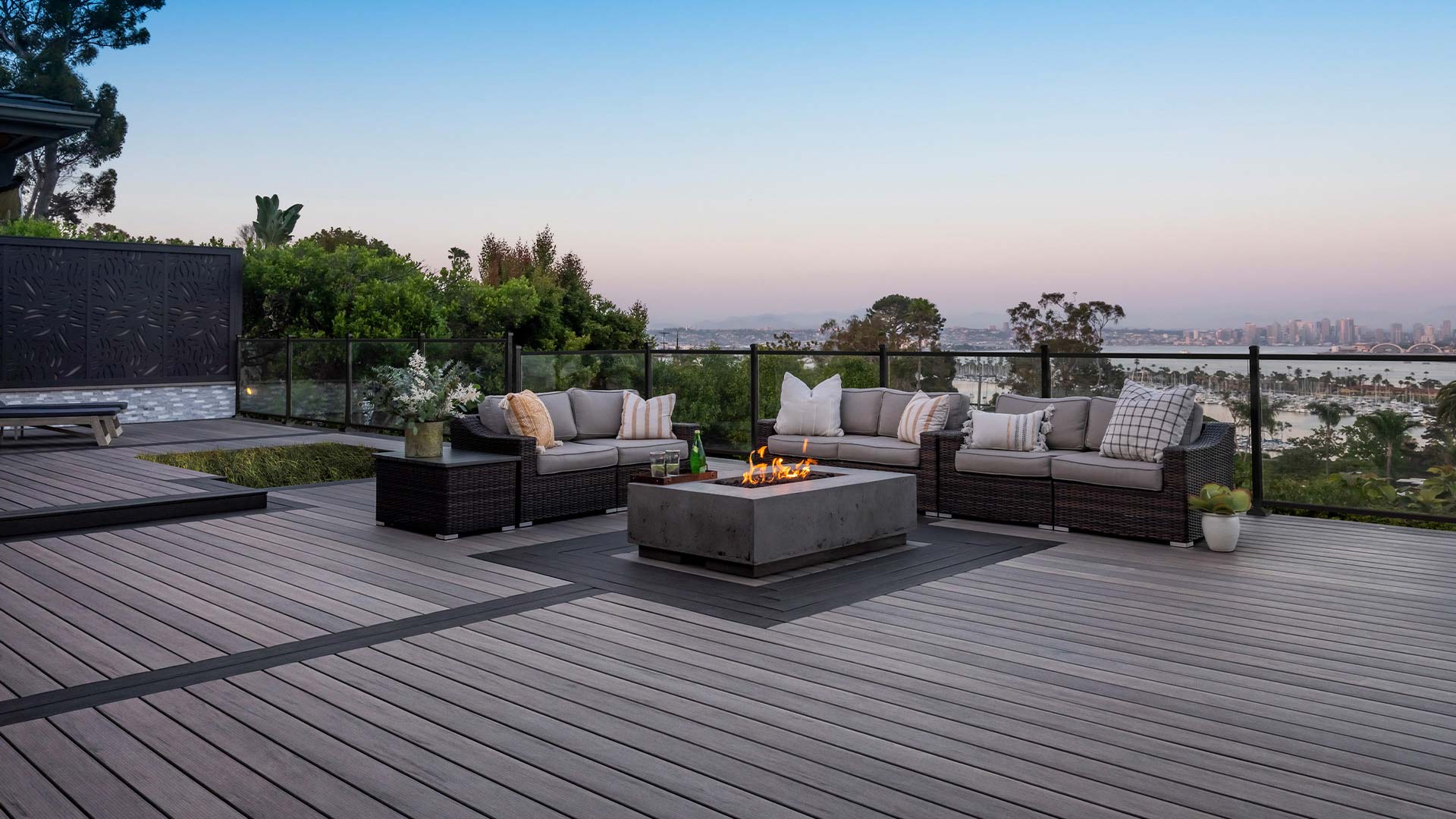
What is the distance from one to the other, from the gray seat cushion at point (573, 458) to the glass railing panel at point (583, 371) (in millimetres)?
3642

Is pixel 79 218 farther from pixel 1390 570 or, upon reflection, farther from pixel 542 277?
pixel 1390 570

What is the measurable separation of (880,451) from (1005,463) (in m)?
0.95

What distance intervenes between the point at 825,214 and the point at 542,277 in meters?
10.5

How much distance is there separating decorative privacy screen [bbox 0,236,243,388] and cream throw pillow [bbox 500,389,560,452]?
9362 mm

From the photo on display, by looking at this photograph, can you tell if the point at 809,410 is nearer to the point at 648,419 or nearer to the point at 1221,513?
the point at 648,419

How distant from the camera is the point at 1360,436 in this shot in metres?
6.88

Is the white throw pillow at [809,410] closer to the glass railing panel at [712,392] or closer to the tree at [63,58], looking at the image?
the glass railing panel at [712,392]

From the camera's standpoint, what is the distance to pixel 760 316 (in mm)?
22812

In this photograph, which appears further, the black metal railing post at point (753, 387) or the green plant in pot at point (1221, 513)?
the black metal railing post at point (753, 387)

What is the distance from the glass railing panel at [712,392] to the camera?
10.2 m

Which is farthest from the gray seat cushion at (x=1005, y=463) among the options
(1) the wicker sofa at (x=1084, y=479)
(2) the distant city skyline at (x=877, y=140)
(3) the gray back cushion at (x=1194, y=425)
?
(2) the distant city skyline at (x=877, y=140)

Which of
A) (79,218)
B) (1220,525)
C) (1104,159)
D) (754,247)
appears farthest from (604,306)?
(1220,525)

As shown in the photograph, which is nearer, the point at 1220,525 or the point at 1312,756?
the point at 1312,756

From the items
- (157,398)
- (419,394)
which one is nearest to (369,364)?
(157,398)
